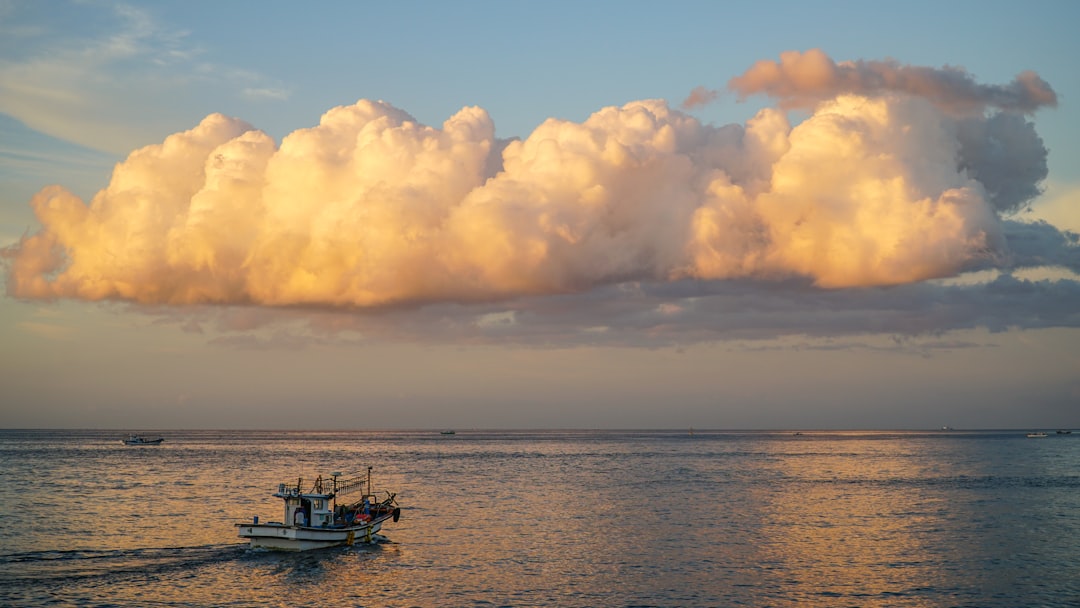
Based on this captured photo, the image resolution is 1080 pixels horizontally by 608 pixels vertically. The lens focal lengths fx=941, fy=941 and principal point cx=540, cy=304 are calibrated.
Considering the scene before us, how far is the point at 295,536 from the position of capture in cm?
7906

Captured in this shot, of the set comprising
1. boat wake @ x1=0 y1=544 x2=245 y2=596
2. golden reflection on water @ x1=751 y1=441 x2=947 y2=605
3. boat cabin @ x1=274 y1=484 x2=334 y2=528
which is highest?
boat cabin @ x1=274 y1=484 x2=334 y2=528

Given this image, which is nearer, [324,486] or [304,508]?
[304,508]

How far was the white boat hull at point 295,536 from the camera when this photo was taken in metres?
78.0

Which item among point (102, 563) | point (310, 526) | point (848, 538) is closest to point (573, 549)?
point (310, 526)

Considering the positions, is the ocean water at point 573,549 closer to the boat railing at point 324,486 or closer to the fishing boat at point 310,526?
the fishing boat at point 310,526

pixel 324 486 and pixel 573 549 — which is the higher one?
pixel 324 486

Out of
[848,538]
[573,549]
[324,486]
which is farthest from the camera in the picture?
[324,486]

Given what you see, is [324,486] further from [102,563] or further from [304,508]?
[102,563]

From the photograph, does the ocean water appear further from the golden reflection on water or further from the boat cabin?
the boat cabin

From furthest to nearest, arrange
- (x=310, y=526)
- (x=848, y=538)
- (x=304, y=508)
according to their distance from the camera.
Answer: (x=848, y=538)
(x=304, y=508)
(x=310, y=526)

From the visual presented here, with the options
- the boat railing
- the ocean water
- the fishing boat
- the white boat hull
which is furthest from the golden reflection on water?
the boat railing

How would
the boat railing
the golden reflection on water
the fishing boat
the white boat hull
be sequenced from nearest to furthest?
1. the golden reflection on water
2. the white boat hull
3. the fishing boat
4. the boat railing

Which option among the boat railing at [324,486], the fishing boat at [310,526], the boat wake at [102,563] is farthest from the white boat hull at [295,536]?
the boat railing at [324,486]

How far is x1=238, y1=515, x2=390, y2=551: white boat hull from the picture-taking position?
7800cm
